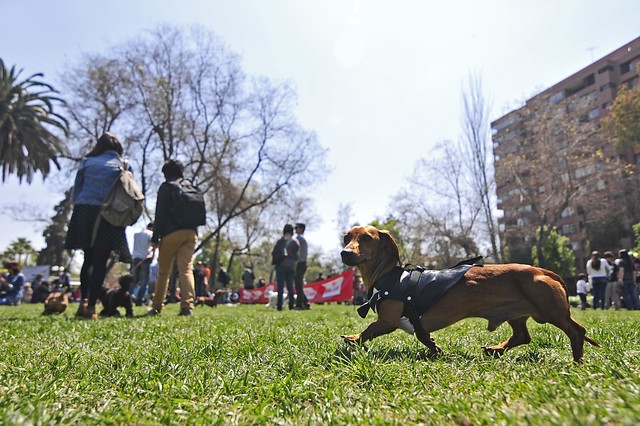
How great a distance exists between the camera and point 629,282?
39.8ft

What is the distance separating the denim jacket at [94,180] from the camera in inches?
222

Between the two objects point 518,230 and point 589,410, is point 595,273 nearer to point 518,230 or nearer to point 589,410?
point 589,410

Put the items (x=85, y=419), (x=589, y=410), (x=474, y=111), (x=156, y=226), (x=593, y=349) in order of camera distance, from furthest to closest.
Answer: (x=474, y=111) < (x=156, y=226) < (x=593, y=349) < (x=85, y=419) < (x=589, y=410)

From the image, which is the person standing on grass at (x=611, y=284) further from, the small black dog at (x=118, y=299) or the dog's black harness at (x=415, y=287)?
the small black dog at (x=118, y=299)

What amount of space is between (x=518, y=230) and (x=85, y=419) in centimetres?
3363

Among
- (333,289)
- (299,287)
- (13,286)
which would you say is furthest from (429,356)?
(13,286)

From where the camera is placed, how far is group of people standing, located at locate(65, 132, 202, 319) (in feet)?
18.1

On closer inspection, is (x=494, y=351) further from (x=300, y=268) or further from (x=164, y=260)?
(x=300, y=268)

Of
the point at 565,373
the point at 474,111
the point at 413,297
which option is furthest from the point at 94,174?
the point at 474,111

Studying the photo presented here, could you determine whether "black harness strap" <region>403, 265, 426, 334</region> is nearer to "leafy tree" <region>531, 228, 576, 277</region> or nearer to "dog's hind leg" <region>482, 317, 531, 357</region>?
"dog's hind leg" <region>482, 317, 531, 357</region>

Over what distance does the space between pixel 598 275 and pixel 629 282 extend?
78 cm

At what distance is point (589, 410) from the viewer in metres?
1.35

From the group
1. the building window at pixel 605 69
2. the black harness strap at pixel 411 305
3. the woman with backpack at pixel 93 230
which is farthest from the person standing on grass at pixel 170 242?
the building window at pixel 605 69

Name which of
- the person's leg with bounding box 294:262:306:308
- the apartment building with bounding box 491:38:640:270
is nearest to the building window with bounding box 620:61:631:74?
the apartment building with bounding box 491:38:640:270
